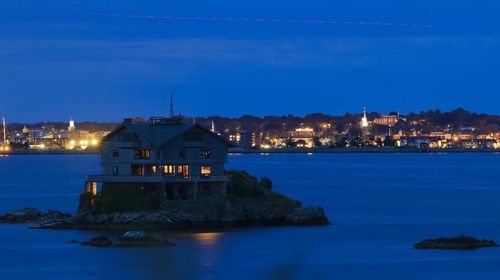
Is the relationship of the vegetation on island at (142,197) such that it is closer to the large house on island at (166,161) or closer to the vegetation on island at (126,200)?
the vegetation on island at (126,200)

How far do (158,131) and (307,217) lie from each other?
6.66 metres

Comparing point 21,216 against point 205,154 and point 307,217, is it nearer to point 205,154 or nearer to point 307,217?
point 205,154

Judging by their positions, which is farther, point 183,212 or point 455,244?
point 183,212

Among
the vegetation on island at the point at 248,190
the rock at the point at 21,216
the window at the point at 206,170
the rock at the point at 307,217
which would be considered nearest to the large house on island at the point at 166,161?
the window at the point at 206,170

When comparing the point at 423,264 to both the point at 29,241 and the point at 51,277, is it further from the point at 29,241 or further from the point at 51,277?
the point at 29,241

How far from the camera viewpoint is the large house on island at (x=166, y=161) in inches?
1646

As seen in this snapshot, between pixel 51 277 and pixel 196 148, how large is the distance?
13.6 m

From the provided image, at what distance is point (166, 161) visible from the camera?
139 feet

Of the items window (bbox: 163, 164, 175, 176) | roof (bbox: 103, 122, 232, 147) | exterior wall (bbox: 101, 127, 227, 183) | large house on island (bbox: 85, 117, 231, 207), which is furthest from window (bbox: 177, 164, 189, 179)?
roof (bbox: 103, 122, 232, 147)

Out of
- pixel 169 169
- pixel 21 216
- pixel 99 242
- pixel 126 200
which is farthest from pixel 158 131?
pixel 99 242

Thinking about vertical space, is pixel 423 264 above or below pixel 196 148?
below

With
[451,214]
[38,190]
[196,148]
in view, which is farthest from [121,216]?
[38,190]

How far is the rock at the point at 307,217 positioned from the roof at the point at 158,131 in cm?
418

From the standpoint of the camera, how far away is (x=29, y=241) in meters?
39.1
